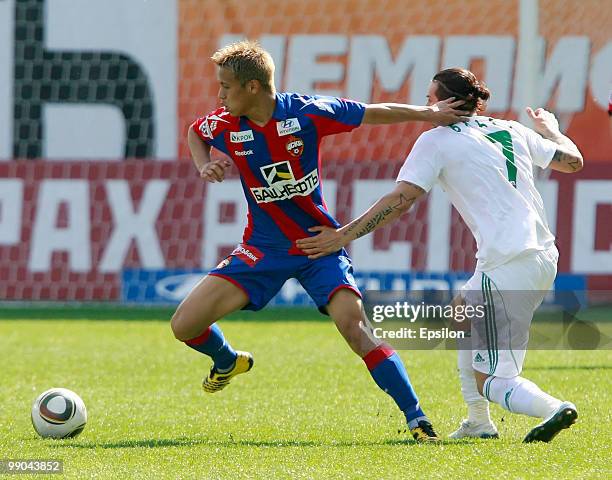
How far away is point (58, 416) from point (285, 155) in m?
1.71

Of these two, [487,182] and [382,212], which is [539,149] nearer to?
[487,182]

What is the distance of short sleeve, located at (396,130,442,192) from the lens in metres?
5.75

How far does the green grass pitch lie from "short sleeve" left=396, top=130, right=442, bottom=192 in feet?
4.00

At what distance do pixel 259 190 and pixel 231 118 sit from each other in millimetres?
394

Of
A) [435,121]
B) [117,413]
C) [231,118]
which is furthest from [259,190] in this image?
[117,413]

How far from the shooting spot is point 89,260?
13.5 meters

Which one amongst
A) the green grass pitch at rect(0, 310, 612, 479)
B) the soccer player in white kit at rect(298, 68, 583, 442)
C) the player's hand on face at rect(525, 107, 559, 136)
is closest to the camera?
the green grass pitch at rect(0, 310, 612, 479)

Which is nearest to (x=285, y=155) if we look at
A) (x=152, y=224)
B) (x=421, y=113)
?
(x=421, y=113)

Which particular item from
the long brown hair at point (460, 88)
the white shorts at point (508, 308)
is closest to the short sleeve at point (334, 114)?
the long brown hair at point (460, 88)

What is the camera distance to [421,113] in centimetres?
596

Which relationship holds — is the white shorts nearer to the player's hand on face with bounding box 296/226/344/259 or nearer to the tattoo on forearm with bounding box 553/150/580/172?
the tattoo on forearm with bounding box 553/150/580/172

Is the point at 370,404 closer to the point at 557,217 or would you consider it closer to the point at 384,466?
the point at 384,466

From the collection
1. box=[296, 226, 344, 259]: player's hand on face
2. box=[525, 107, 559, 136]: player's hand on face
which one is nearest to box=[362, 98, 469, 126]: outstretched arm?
box=[525, 107, 559, 136]: player's hand on face

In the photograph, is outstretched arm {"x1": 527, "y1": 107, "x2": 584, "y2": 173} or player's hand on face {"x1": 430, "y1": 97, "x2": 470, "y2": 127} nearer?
player's hand on face {"x1": 430, "y1": 97, "x2": 470, "y2": 127}
